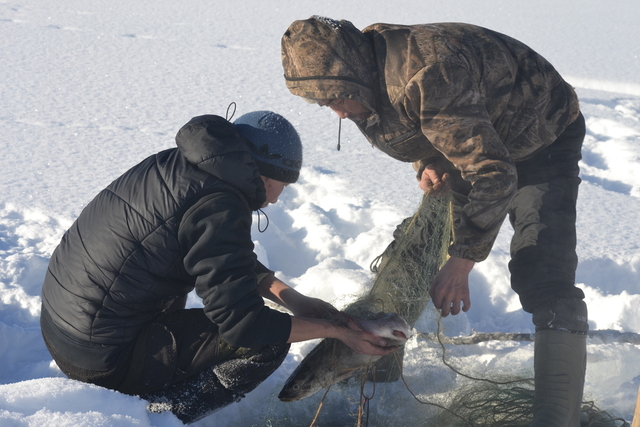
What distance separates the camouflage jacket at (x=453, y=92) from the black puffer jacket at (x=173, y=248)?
60cm

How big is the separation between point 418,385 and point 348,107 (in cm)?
168

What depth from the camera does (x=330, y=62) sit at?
2479 mm

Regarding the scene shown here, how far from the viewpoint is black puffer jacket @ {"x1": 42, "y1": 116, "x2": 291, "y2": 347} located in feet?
6.79

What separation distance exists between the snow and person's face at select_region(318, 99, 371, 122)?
1.12m

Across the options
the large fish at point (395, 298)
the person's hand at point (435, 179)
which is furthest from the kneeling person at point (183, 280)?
the person's hand at point (435, 179)

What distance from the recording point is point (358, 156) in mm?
6180

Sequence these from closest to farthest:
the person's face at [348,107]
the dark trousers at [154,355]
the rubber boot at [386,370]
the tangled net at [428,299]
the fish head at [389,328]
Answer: the dark trousers at [154,355]
the fish head at [389,328]
the person's face at [348,107]
the tangled net at [428,299]
the rubber boot at [386,370]

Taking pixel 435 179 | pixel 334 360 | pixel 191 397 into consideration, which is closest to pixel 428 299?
pixel 435 179

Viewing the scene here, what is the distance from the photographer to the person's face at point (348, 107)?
262 cm

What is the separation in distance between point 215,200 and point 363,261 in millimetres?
2384

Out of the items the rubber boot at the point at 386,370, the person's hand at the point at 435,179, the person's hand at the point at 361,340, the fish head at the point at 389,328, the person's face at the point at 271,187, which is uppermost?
the person's hand at the point at 435,179

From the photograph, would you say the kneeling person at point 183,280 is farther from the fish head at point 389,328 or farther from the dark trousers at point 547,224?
the dark trousers at point 547,224

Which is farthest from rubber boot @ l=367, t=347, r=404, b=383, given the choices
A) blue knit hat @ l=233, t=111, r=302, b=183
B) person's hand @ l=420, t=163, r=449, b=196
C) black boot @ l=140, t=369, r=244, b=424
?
blue knit hat @ l=233, t=111, r=302, b=183

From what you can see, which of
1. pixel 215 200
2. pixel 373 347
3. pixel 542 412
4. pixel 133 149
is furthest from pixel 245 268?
pixel 133 149
